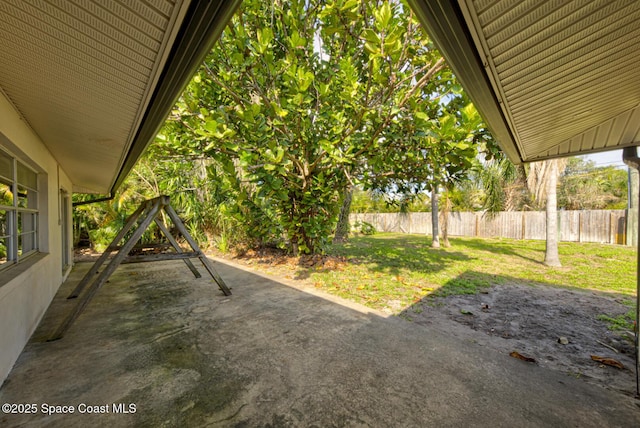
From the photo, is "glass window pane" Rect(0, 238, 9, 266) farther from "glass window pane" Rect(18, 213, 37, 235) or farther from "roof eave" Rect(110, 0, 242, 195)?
"roof eave" Rect(110, 0, 242, 195)

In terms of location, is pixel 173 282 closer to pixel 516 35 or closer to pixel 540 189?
pixel 516 35

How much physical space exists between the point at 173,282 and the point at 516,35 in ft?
20.0

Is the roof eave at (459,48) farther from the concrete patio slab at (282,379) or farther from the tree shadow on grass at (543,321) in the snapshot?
the tree shadow on grass at (543,321)

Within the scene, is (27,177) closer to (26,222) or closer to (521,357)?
(26,222)

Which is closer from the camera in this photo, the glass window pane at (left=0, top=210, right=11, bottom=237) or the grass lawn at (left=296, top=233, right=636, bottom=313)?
the glass window pane at (left=0, top=210, right=11, bottom=237)

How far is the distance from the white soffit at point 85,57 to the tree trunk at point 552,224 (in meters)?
9.14

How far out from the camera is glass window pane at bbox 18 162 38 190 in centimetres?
342

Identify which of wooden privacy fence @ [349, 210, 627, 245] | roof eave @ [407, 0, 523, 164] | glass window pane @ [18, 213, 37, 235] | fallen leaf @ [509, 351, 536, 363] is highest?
roof eave @ [407, 0, 523, 164]

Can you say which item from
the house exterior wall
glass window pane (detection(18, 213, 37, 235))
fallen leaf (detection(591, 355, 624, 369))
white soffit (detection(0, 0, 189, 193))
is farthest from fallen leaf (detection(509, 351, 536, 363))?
glass window pane (detection(18, 213, 37, 235))

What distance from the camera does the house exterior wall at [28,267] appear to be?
88.3 inches

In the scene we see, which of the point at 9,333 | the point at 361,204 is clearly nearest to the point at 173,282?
the point at 9,333

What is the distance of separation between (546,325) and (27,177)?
23.7 ft

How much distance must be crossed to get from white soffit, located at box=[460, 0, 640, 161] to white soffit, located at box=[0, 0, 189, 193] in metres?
1.50

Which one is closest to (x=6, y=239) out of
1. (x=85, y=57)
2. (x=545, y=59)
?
(x=85, y=57)
